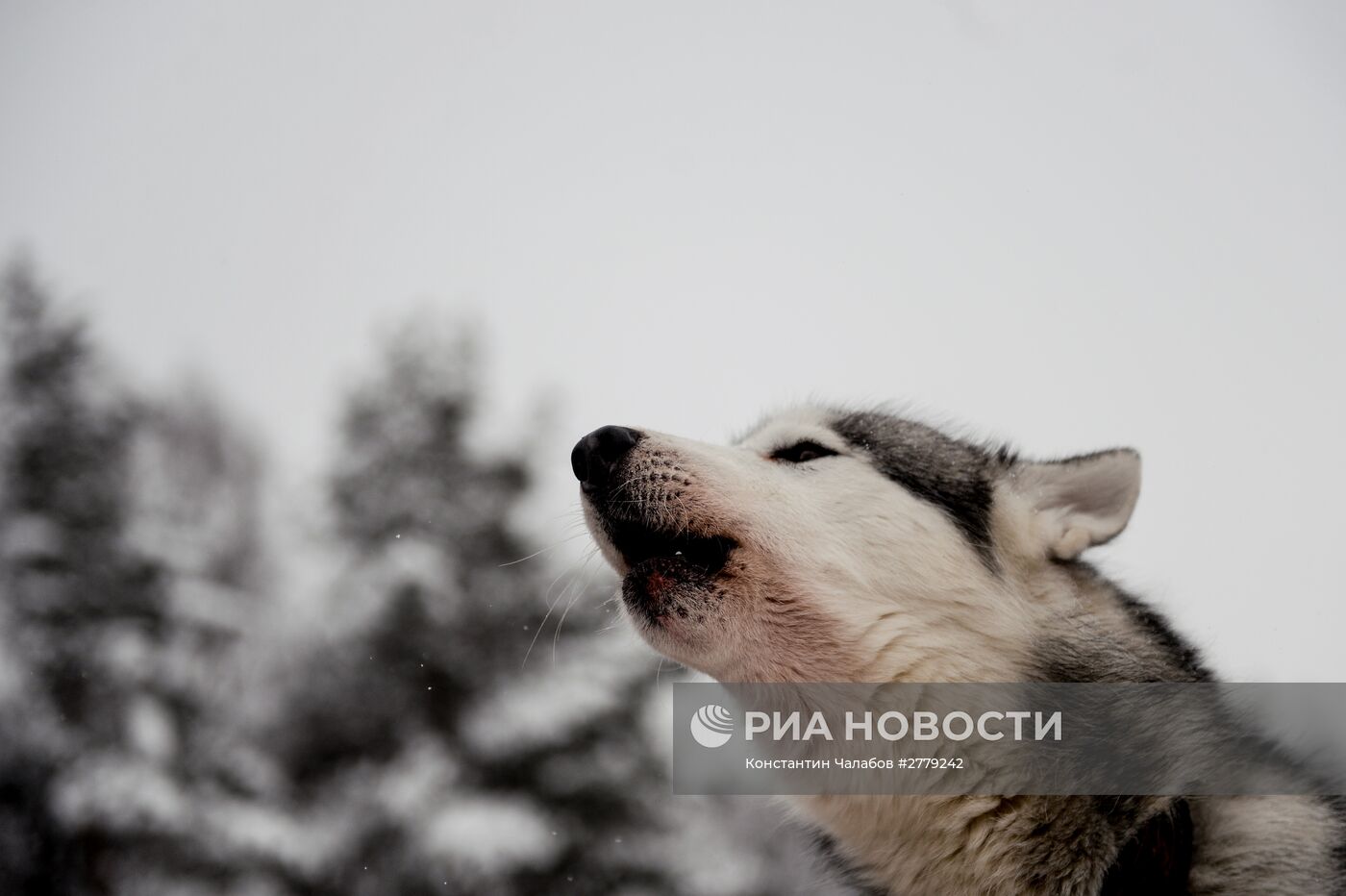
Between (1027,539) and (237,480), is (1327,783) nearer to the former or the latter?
(1027,539)

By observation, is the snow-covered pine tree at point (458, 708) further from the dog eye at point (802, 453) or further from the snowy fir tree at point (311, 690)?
the dog eye at point (802, 453)

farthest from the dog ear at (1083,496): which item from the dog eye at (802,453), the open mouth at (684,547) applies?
the open mouth at (684,547)

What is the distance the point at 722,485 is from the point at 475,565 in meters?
5.67

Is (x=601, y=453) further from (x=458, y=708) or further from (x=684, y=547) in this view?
(x=458, y=708)

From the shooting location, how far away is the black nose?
8.40 feet

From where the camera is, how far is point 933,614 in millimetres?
2500

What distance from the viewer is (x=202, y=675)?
7348 millimetres

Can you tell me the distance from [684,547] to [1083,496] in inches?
50.5

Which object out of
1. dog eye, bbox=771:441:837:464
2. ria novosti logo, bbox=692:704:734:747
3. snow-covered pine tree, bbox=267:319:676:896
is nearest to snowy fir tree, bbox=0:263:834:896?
snow-covered pine tree, bbox=267:319:676:896

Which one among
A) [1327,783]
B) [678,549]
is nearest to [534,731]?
[678,549]

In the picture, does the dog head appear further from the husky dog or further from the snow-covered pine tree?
the snow-covered pine tree

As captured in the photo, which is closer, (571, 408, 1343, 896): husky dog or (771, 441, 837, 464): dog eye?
(571, 408, 1343, 896): husky dog

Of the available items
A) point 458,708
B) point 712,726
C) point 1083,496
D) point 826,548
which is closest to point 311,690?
point 458,708

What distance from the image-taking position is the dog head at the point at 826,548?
2.43 m
